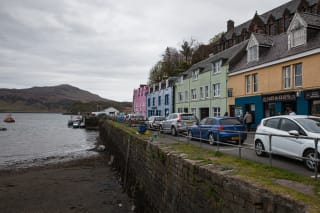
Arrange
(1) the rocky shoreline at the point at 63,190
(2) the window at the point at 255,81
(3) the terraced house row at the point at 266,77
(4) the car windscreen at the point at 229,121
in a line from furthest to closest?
1. (2) the window at the point at 255,81
2. (3) the terraced house row at the point at 266,77
3. (4) the car windscreen at the point at 229,121
4. (1) the rocky shoreline at the point at 63,190

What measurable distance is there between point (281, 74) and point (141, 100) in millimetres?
43127

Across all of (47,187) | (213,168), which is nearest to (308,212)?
(213,168)

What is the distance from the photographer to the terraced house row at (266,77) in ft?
61.3

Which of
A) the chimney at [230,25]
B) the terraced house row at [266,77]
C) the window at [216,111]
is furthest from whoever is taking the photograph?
the chimney at [230,25]

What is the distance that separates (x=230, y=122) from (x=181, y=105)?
85.2 ft

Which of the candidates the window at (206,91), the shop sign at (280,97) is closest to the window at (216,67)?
the window at (206,91)

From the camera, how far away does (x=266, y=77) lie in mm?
22594

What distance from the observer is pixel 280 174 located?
5.74 metres

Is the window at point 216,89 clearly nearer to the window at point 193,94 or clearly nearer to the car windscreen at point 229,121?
the window at point 193,94

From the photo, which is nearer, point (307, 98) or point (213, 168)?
point (213, 168)

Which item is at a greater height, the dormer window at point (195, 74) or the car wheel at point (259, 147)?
the dormer window at point (195, 74)

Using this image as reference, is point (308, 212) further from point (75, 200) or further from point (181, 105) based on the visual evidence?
point (181, 105)

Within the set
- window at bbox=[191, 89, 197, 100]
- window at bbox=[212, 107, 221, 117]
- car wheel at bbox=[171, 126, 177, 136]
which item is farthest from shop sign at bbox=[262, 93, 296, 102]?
window at bbox=[191, 89, 197, 100]

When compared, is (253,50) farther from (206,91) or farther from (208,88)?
(206,91)
